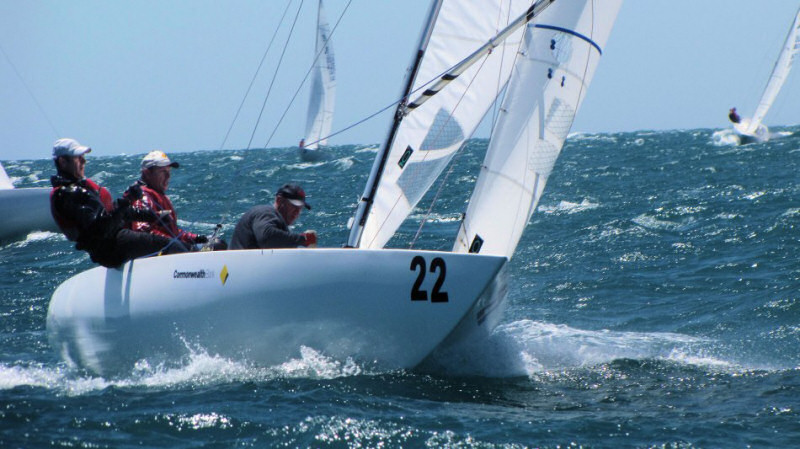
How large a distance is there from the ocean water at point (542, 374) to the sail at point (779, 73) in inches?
913

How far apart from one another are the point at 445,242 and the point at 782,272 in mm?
4015

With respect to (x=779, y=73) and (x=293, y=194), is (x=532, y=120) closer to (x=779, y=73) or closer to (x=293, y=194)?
(x=293, y=194)

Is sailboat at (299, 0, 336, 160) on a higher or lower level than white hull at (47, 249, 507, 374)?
higher

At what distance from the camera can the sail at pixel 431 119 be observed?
6.21 meters

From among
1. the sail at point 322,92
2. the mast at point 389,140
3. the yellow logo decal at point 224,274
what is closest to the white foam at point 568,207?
the mast at point 389,140

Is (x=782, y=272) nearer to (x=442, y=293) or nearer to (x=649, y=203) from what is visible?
(x=442, y=293)

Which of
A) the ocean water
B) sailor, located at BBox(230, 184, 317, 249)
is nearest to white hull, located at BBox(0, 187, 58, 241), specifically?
the ocean water

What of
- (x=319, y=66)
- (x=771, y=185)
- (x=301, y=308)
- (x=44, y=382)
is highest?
(x=319, y=66)

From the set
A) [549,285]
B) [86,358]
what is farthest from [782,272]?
[86,358]

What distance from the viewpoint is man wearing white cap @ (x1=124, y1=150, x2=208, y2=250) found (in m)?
5.63

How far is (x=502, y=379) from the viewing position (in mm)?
5469

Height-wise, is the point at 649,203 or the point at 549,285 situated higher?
the point at 649,203

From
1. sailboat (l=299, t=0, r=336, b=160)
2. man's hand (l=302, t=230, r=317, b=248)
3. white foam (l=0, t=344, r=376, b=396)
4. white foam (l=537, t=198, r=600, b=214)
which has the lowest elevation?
white foam (l=0, t=344, r=376, b=396)

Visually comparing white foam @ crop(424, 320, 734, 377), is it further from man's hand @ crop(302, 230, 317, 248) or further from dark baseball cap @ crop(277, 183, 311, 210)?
dark baseball cap @ crop(277, 183, 311, 210)
